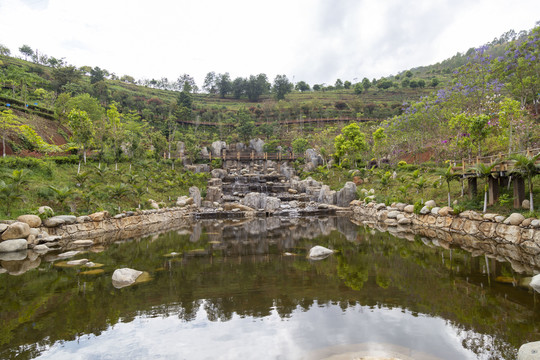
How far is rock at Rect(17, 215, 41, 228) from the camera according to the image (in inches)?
539

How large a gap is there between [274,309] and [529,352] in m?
4.24

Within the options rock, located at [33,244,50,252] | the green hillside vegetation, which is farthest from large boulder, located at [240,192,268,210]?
rock, located at [33,244,50,252]

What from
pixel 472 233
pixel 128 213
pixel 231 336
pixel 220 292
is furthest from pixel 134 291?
pixel 472 233

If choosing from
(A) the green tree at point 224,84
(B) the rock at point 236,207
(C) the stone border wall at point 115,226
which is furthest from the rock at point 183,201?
(A) the green tree at point 224,84

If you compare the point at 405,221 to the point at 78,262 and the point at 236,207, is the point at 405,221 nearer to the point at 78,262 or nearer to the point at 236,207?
the point at 236,207

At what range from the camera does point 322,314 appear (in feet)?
19.4

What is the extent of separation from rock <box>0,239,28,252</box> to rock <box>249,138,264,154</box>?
43412 millimetres

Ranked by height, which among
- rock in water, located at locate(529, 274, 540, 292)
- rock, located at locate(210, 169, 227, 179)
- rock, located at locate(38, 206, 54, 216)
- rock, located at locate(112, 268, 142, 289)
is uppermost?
rock, located at locate(210, 169, 227, 179)

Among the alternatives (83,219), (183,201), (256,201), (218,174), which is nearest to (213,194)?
(183,201)

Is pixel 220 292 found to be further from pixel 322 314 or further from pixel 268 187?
pixel 268 187

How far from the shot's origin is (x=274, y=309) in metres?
6.21

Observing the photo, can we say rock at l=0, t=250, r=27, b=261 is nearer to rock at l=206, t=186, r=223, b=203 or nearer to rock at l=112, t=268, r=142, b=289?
rock at l=112, t=268, r=142, b=289

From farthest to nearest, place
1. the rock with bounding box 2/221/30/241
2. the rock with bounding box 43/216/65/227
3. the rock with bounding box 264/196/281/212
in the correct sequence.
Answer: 1. the rock with bounding box 264/196/281/212
2. the rock with bounding box 43/216/65/227
3. the rock with bounding box 2/221/30/241

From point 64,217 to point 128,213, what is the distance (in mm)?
4864
